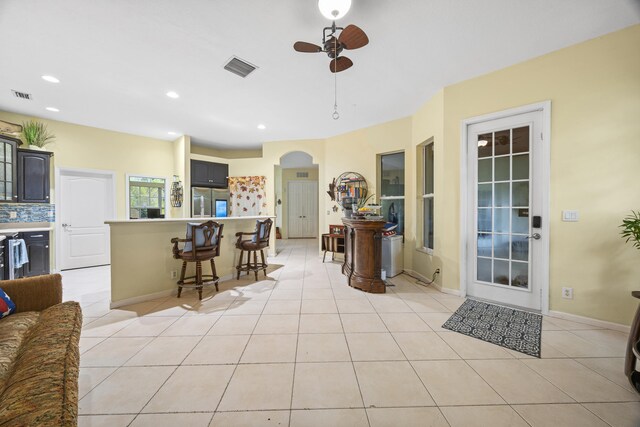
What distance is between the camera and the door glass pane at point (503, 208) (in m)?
2.82

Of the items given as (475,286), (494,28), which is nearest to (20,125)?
(494,28)

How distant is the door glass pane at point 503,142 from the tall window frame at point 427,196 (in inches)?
42.6

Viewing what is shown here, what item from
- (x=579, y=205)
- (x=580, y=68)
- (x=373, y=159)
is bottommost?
(x=579, y=205)

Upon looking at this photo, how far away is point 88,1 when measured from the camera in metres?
1.93

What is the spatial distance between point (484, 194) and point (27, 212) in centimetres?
747

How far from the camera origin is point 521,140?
281 centimetres

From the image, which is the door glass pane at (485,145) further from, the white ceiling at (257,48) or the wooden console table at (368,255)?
the wooden console table at (368,255)

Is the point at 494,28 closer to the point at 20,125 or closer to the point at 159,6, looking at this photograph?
the point at 159,6

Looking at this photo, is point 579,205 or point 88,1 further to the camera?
point 579,205

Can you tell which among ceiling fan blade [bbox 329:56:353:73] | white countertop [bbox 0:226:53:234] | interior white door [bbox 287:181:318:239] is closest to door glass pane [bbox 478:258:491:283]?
ceiling fan blade [bbox 329:56:353:73]

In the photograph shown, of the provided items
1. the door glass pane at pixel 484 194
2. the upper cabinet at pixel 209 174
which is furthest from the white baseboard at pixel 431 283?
the upper cabinet at pixel 209 174

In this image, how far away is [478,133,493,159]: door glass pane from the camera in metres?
3.02

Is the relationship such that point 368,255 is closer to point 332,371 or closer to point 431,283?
point 431,283

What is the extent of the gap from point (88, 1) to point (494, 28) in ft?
11.8
